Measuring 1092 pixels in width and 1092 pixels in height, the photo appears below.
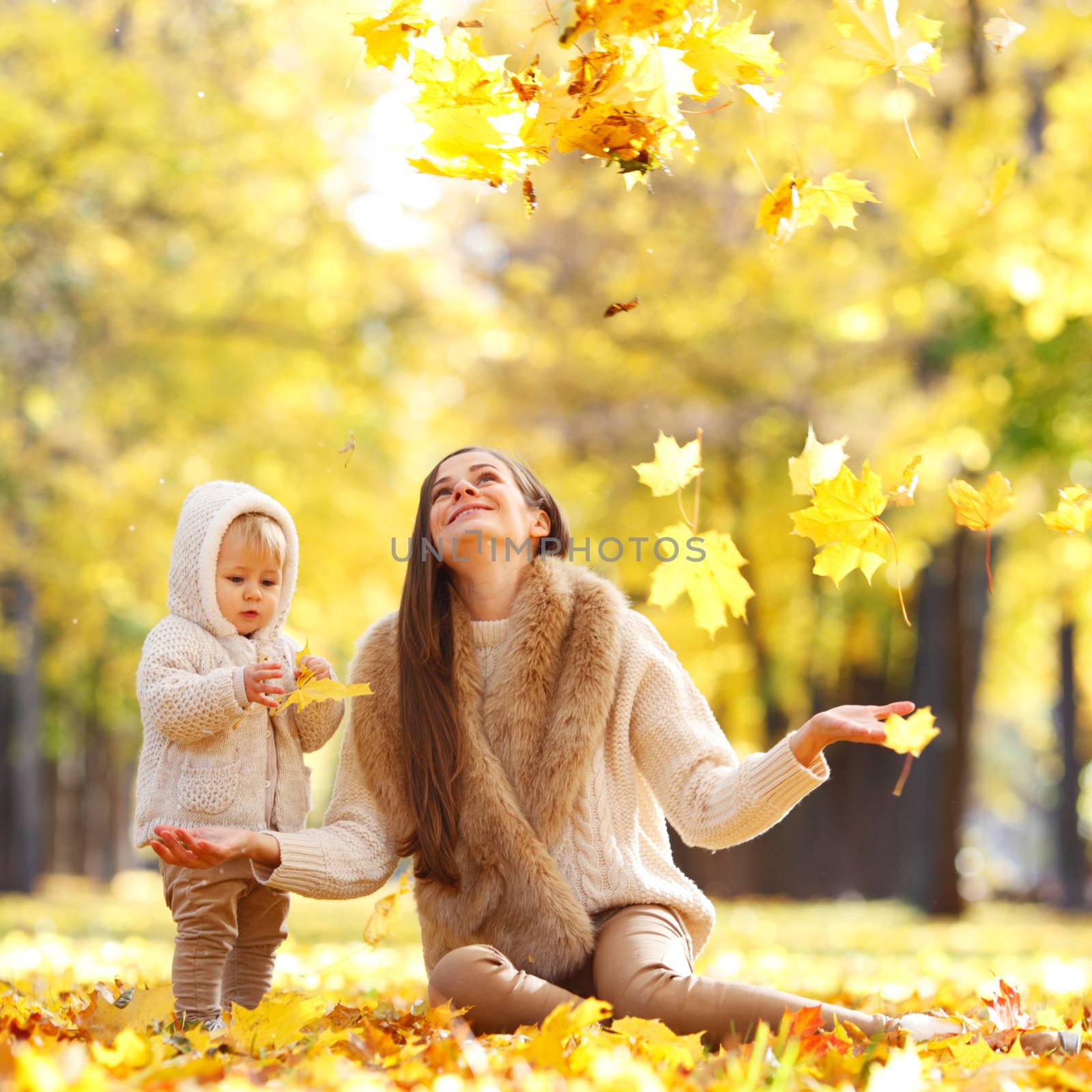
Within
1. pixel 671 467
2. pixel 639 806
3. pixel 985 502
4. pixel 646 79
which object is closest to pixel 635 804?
pixel 639 806

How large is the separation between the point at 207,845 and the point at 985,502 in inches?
68.7

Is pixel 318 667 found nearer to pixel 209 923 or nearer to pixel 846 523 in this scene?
pixel 209 923

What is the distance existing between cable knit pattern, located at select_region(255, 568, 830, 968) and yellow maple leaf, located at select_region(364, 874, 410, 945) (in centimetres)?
21

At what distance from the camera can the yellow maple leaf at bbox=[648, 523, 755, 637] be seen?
3.24 metres

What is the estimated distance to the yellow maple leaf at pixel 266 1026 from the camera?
2420 millimetres

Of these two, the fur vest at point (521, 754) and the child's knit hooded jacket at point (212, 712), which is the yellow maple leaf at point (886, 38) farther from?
the child's knit hooded jacket at point (212, 712)

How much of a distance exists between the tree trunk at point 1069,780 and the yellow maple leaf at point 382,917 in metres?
12.8

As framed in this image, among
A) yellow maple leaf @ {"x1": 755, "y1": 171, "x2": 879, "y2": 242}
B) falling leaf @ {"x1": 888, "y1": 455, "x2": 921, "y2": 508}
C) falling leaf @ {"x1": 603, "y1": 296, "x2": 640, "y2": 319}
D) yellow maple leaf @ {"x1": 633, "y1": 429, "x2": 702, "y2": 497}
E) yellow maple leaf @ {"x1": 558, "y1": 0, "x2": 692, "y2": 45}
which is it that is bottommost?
falling leaf @ {"x1": 888, "y1": 455, "x2": 921, "y2": 508}

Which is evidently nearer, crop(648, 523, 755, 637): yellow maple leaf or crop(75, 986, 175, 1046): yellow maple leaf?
crop(75, 986, 175, 1046): yellow maple leaf

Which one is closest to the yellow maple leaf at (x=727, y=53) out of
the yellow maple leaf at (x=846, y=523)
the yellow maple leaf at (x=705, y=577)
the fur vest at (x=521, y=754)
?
the yellow maple leaf at (x=846, y=523)

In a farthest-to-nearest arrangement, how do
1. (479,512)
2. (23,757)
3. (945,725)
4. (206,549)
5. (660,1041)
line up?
1. (23,757)
2. (945,725)
3. (479,512)
4. (206,549)
5. (660,1041)

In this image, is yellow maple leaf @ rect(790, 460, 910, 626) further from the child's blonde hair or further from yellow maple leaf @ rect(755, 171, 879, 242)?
the child's blonde hair

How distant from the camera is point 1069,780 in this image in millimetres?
15305

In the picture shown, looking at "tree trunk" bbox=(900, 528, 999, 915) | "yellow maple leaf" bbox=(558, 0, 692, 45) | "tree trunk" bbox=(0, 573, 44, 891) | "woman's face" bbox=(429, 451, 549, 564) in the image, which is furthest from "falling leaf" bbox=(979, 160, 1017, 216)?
"tree trunk" bbox=(0, 573, 44, 891)
